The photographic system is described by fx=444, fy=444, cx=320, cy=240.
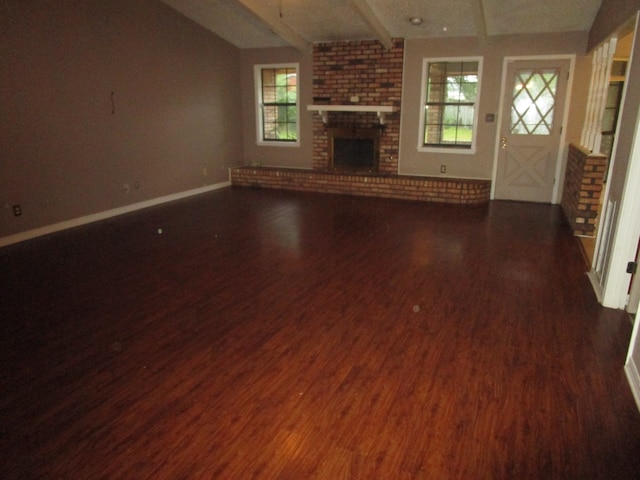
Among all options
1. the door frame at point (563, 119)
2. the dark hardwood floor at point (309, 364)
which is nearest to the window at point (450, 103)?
the door frame at point (563, 119)

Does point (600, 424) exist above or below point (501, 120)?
below

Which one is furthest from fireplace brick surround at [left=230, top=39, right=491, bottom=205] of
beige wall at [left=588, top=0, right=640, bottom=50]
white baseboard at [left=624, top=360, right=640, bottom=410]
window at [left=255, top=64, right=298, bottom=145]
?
white baseboard at [left=624, top=360, right=640, bottom=410]

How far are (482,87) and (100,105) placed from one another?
5322 mm

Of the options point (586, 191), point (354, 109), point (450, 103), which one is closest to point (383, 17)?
point (354, 109)

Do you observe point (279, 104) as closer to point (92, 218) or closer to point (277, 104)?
point (277, 104)

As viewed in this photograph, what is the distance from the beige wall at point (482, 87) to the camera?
20.2 ft

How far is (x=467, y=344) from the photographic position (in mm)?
2594

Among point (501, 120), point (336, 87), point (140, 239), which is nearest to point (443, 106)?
point (501, 120)

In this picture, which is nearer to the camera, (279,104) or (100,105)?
(100,105)

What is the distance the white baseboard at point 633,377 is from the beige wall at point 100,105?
5.27 m

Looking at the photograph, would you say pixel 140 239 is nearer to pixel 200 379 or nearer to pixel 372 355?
pixel 200 379

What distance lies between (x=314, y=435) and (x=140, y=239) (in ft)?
11.5

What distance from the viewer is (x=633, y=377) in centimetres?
221

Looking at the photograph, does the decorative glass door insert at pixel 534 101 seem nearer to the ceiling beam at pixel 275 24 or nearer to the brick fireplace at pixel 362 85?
Result: the brick fireplace at pixel 362 85
